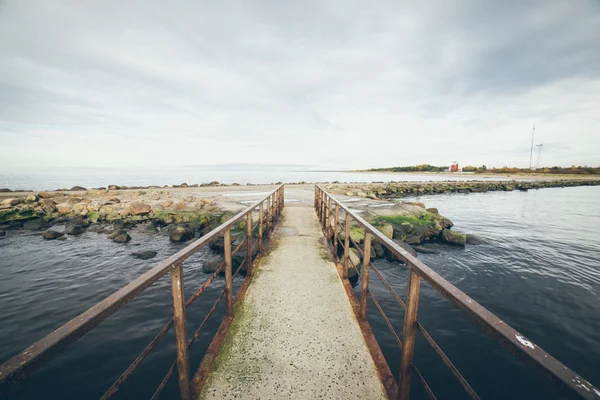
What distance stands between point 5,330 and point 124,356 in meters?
2.54

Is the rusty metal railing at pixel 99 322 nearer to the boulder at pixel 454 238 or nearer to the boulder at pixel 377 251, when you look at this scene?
the boulder at pixel 377 251

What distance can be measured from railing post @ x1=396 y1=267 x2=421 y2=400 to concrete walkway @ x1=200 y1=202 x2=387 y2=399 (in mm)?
289

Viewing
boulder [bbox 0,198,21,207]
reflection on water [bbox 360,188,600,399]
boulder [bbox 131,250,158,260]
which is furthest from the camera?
boulder [bbox 0,198,21,207]

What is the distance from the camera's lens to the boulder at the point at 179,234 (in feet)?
29.8

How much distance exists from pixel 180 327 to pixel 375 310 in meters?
4.09

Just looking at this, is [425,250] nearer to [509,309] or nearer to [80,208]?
[509,309]

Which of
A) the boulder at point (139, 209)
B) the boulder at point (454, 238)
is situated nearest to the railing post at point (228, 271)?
the boulder at point (454, 238)

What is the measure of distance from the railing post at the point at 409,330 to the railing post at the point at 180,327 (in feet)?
5.20

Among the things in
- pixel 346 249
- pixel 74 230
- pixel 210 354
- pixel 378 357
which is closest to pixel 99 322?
pixel 210 354

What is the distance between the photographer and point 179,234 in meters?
9.12

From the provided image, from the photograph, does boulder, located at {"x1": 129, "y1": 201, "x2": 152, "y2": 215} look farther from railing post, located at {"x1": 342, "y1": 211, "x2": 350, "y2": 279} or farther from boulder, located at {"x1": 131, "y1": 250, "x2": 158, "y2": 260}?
railing post, located at {"x1": 342, "y1": 211, "x2": 350, "y2": 279}

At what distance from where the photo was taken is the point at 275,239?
6148 millimetres

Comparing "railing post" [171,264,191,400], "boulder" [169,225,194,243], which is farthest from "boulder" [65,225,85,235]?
"railing post" [171,264,191,400]

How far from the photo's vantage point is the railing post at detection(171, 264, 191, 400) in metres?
1.84
